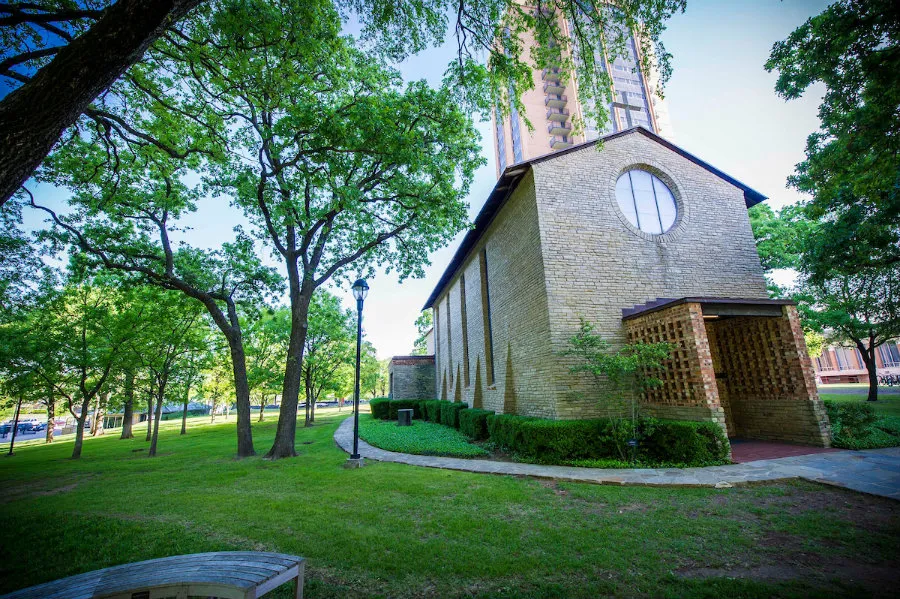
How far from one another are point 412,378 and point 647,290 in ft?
65.1

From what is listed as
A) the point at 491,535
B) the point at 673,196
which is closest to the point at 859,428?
the point at 673,196

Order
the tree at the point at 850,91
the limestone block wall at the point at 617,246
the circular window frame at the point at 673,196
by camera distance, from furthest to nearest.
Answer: the circular window frame at the point at 673,196
the limestone block wall at the point at 617,246
the tree at the point at 850,91

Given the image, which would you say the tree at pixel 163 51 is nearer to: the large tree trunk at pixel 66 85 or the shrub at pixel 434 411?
the large tree trunk at pixel 66 85

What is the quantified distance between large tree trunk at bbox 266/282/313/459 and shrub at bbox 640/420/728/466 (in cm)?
941

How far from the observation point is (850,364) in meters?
39.9

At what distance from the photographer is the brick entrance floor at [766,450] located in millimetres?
7070

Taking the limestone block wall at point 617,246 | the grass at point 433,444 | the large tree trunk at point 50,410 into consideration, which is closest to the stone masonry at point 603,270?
the limestone block wall at point 617,246

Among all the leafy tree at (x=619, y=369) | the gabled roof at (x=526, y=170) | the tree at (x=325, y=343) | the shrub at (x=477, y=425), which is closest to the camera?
the leafy tree at (x=619, y=369)

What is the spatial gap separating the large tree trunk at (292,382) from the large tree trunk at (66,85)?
25.7 feet

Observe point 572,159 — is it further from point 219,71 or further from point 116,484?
point 116,484

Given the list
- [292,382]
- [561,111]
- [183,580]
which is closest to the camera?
[183,580]

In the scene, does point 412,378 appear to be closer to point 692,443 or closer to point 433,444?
point 433,444

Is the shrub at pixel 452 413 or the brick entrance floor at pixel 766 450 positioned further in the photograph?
the shrub at pixel 452 413

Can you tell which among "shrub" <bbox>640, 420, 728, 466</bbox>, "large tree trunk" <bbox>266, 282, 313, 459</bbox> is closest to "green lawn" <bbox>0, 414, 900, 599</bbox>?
"shrub" <bbox>640, 420, 728, 466</bbox>
